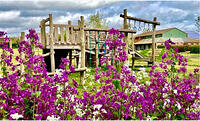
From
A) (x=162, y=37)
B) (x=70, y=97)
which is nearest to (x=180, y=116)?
(x=70, y=97)

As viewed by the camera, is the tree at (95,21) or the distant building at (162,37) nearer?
the tree at (95,21)

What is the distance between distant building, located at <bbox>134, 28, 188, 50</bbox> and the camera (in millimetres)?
59688

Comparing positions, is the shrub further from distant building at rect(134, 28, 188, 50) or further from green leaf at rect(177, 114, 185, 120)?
distant building at rect(134, 28, 188, 50)

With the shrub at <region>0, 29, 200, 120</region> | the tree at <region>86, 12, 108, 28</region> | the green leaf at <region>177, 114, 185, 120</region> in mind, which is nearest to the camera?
the shrub at <region>0, 29, 200, 120</region>

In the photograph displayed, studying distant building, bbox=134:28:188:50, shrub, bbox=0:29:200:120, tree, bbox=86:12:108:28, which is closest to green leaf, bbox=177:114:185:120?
shrub, bbox=0:29:200:120

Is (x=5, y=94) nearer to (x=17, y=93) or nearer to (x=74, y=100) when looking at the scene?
(x=17, y=93)

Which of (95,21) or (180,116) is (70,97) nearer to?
(180,116)

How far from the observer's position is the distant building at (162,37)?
196ft

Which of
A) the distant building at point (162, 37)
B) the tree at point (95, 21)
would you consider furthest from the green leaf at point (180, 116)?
the distant building at point (162, 37)

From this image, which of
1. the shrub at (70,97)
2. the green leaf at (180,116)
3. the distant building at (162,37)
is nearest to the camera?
the shrub at (70,97)

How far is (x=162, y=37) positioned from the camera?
61.2 metres

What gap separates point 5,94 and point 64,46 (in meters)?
8.19

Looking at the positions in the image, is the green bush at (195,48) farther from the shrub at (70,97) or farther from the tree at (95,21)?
the shrub at (70,97)

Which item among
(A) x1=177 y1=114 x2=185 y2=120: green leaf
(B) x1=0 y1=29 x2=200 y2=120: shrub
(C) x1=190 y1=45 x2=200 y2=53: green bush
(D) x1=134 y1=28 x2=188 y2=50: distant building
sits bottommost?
(A) x1=177 y1=114 x2=185 y2=120: green leaf
